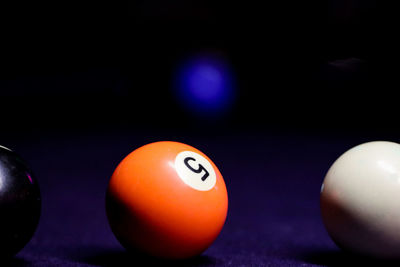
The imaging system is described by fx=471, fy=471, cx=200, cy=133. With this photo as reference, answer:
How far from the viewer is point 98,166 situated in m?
4.89

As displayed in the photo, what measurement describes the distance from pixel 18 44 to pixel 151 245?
11.2 feet

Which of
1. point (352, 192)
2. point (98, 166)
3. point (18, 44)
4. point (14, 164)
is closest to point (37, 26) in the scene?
point (18, 44)

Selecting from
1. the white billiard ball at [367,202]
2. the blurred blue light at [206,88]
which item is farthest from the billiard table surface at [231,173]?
the white billiard ball at [367,202]

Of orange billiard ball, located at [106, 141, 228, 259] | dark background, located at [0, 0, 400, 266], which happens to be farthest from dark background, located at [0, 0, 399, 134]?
orange billiard ball, located at [106, 141, 228, 259]

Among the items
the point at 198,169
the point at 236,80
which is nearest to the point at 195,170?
the point at 198,169

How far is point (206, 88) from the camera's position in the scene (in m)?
5.24

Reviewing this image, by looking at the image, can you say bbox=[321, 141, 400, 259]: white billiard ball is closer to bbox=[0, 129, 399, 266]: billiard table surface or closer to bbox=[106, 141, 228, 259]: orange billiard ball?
bbox=[106, 141, 228, 259]: orange billiard ball

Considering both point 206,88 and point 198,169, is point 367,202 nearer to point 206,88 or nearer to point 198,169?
point 198,169

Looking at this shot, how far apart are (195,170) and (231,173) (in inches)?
101

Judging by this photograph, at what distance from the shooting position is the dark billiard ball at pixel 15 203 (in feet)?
6.93

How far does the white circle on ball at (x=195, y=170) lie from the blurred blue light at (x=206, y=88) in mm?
2683

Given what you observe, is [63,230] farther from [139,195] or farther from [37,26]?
[37,26]

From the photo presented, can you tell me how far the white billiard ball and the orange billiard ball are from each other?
0.58 metres

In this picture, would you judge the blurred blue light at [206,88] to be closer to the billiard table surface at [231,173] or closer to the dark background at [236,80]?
the dark background at [236,80]
